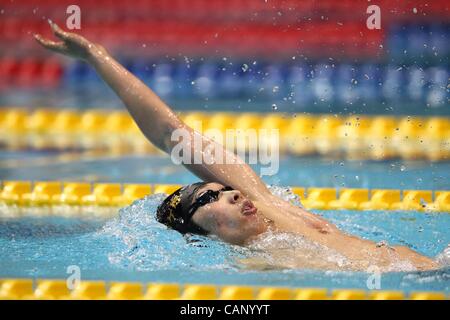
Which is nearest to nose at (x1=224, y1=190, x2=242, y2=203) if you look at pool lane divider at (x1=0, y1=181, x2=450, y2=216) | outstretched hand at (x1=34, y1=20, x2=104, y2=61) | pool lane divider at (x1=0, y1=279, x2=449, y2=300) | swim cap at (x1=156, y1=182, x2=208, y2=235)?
swim cap at (x1=156, y1=182, x2=208, y2=235)

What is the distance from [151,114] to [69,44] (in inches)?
14.5

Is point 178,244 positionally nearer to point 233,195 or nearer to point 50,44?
point 233,195

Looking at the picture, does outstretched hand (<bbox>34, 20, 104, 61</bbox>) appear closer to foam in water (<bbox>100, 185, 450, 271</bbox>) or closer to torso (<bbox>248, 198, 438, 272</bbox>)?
foam in water (<bbox>100, 185, 450, 271</bbox>)

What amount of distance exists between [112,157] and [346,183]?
1486mm

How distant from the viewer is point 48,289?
314cm

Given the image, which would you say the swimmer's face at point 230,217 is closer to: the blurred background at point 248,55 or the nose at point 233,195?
the nose at point 233,195

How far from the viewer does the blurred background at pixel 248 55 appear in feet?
21.5

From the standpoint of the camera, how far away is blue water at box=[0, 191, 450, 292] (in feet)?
9.92

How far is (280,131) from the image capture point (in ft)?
18.7

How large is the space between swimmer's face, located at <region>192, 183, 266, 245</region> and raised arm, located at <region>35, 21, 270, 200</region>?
192 mm

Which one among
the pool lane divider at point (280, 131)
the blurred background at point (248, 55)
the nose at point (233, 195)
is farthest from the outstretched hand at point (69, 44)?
the blurred background at point (248, 55)

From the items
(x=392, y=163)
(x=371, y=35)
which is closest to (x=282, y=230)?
(x=392, y=163)

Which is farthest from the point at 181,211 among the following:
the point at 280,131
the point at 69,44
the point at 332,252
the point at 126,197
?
the point at 280,131
